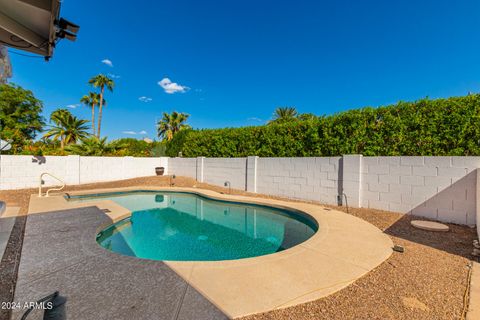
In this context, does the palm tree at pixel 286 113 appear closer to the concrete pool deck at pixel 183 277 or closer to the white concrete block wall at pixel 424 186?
the white concrete block wall at pixel 424 186

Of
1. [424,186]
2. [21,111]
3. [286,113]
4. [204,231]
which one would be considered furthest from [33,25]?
[21,111]

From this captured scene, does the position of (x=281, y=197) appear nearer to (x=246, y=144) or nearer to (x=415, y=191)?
(x=246, y=144)

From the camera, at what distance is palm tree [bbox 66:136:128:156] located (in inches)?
536

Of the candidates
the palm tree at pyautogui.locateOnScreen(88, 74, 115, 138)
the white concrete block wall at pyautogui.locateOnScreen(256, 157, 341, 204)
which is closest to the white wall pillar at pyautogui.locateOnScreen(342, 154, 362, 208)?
the white concrete block wall at pyautogui.locateOnScreen(256, 157, 341, 204)

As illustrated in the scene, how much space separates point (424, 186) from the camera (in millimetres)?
5277

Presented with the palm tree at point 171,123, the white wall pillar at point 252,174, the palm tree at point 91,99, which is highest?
the palm tree at point 91,99

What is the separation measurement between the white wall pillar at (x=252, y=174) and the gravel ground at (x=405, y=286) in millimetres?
6003

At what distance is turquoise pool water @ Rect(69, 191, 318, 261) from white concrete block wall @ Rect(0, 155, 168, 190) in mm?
5583

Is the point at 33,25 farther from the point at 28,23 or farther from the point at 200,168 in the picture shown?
the point at 200,168

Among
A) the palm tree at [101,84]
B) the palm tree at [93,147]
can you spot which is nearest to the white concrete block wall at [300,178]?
the palm tree at [93,147]

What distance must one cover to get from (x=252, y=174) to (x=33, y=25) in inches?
316

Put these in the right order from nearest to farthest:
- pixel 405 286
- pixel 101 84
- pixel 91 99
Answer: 1. pixel 405 286
2. pixel 101 84
3. pixel 91 99

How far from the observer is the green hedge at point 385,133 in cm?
505

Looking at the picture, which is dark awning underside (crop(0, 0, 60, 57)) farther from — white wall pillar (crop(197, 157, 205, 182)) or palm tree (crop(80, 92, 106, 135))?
palm tree (crop(80, 92, 106, 135))
